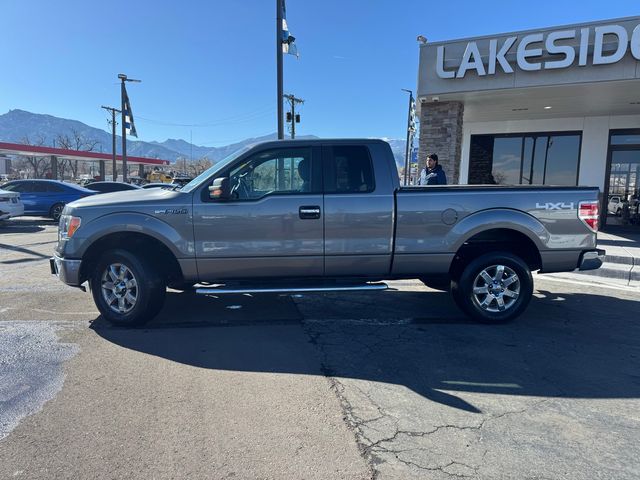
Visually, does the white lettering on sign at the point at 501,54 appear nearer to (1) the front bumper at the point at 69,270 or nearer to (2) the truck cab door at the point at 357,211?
(2) the truck cab door at the point at 357,211

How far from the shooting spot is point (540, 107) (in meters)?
12.4

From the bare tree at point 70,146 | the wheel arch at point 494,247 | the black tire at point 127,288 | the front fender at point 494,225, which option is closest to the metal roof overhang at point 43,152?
the bare tree at point 70,146

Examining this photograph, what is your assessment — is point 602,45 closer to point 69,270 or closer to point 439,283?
point 439,283

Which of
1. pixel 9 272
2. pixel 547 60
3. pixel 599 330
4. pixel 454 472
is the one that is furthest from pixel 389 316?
pixel 547 60

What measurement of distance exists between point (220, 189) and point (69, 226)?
5.78ft

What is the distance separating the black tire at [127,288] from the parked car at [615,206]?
14337 millimetres

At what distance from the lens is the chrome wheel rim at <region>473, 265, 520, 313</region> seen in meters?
5.29

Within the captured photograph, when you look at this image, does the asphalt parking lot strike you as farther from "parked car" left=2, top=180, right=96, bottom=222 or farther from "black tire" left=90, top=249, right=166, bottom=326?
"parked car" left=2, top=180, right=96, bottom=222

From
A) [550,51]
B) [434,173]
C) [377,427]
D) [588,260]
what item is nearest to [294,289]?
[377,427]

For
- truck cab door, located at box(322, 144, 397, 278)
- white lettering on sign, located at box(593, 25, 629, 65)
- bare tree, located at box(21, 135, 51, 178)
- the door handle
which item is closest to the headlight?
the door handle

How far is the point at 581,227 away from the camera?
5.23 metres

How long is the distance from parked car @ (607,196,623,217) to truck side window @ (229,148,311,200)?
1303cm

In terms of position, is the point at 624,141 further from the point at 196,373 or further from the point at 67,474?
the point at 67,474

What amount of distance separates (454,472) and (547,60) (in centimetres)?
974
